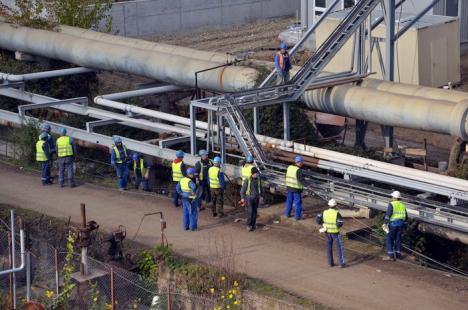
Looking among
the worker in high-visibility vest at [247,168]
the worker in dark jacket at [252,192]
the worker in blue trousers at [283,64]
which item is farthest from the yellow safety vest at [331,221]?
the worker in blue trousers at [283,64]

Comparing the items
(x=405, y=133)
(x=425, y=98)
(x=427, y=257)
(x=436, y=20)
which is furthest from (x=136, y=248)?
(x=436, y=20)

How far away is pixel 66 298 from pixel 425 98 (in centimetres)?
890

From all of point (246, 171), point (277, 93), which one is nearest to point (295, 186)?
point (246, 171)

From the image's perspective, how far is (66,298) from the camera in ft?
58.8

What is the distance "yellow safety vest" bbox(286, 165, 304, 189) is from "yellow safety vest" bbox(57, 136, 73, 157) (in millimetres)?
5821

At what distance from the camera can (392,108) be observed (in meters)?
22.8

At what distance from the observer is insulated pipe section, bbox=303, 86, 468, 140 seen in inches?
850

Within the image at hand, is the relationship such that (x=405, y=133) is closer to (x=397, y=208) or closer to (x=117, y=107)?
(x=117, y=107)

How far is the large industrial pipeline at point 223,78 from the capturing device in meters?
22.1

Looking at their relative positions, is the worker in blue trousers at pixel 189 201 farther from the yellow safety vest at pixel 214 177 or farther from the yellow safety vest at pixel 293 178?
the yellow safety vest at pixel 293 178

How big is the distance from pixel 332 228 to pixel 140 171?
23.2 feet

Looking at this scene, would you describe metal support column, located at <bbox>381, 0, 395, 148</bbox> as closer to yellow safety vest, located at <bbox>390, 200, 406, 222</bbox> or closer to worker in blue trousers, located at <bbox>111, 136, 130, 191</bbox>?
worker in blue trousers, located at <bbox>111, 136, 130, 191</bbox>

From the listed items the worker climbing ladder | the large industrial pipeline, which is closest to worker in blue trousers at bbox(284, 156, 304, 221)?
the worker climbing ladder

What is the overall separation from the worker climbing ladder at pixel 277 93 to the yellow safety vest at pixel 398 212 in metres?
3.95
